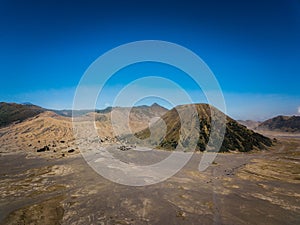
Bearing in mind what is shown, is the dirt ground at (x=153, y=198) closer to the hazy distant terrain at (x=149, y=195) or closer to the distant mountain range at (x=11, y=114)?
the hazy distant terrain at (x=149, y=195)

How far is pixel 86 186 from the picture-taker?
27078 millimetres

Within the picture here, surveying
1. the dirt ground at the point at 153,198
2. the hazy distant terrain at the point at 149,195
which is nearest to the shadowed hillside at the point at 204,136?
the hazy distant terrain at the point at 149,195

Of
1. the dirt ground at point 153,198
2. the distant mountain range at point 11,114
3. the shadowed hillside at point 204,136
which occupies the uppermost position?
the distant mountain range at point 11,114

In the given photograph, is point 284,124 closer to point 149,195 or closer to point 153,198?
point 149,195

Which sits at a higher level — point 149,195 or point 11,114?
point 11,114

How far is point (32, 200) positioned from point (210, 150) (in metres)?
46.4

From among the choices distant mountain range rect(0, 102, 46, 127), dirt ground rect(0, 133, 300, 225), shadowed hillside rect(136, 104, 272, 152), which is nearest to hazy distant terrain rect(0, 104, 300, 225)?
dirt ground rect(0, 133, 300, 225)

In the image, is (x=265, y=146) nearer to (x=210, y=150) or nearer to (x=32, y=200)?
(x=210, y=150)

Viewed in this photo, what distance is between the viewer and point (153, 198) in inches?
922

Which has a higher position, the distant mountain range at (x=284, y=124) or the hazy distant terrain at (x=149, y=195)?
the distant mountain range at (x=284, y=124)

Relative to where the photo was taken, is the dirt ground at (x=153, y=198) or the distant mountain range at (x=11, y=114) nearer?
the dirt ground at (x=153, y=198)

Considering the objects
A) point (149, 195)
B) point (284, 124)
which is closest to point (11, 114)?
point (149, 195)

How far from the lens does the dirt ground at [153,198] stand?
734 inches

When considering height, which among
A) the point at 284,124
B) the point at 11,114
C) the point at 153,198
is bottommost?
the point at 153,198
